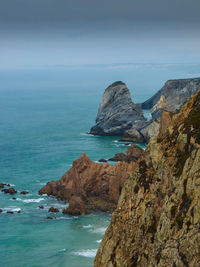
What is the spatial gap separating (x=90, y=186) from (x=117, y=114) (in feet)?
261

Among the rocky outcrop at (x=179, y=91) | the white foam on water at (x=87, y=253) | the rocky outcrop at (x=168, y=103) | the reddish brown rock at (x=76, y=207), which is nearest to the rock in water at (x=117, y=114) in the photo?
the rocky outcrop at (x=168, y=103)

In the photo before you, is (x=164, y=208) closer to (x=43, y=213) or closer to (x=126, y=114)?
(x=43, y=213)

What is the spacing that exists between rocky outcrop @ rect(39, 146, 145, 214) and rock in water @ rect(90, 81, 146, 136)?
221 feet

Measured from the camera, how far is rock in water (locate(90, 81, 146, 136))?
552 ft

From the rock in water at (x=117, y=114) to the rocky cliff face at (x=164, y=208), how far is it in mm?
122828

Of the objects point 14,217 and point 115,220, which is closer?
point 115,220

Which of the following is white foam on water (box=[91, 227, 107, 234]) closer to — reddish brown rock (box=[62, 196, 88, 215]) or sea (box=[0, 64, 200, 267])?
sea (box=[0, 64, 200, 267])

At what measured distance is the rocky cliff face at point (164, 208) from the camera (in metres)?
31.6

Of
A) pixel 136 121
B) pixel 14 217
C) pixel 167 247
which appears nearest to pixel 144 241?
pixel 167 247

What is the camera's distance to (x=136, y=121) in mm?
165875

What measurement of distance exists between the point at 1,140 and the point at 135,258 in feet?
437

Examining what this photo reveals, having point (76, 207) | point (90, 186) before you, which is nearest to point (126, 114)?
point (90, 186)

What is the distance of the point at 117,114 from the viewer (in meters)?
171

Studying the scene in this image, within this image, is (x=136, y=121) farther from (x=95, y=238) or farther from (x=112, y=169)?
(x=95, y=238)
